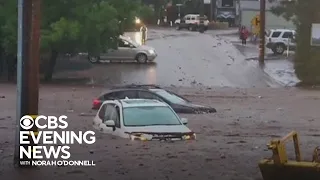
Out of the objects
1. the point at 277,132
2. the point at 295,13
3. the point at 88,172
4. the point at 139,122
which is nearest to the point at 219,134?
the point at 277,132

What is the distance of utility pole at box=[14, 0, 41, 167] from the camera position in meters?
13.9

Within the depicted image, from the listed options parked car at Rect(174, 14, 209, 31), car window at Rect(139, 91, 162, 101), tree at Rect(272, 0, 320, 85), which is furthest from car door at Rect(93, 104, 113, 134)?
parked car at Rect(174, 14, 209, 31)

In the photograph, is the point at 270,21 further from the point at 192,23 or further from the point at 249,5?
the point at 192,23

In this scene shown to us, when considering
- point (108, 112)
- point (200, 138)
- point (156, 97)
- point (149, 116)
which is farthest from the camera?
point (156, 97)

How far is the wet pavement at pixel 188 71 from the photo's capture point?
4288cm

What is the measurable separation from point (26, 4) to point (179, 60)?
130 feet

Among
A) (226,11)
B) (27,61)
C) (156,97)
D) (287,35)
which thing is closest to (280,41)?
(287,35)

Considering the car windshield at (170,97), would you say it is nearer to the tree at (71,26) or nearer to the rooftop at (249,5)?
the tree at (71,26)

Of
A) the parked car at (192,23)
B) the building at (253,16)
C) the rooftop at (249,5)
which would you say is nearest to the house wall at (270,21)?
the building at (253,16)

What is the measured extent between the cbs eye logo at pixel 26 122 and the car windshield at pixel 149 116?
458 cm

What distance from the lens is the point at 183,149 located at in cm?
1672

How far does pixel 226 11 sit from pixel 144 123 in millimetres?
101302

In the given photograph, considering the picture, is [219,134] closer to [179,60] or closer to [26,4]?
[26,4]

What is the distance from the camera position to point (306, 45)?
4453cm
